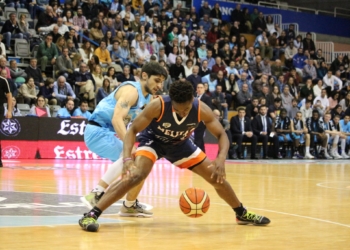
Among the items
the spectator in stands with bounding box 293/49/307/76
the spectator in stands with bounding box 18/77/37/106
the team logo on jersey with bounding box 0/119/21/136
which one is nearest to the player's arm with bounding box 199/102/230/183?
the team logo on jersey with bounding box 0/119/21/136

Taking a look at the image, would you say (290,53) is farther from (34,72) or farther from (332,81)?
(34,72)

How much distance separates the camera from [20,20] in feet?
65.0

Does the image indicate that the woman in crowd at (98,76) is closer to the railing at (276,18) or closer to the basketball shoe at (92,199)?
the basketball shoe at (92,199)

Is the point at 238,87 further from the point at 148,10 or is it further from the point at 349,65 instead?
the point at 349,65

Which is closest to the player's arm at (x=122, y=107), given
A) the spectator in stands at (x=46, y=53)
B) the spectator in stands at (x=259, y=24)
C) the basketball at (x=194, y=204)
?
the basketball at (x=194, y=204)

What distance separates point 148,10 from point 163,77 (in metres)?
17.7

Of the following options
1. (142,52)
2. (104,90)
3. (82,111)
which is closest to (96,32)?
(142,52)

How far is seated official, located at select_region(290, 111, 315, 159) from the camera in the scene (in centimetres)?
2234

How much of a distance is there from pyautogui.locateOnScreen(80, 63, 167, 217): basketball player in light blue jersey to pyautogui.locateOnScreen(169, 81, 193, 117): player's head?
93cm

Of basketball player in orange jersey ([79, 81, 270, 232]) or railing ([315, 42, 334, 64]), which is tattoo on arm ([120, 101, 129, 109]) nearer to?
basketball player in orange jersey ([79, 81, 270, 232])

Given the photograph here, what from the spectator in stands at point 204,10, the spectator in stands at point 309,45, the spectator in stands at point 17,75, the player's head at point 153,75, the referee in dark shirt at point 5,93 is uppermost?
the spectator in stands at point 204,10

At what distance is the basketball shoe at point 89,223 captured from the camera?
6.12 m

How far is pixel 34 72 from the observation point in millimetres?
18609

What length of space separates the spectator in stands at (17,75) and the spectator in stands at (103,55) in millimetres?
3047
